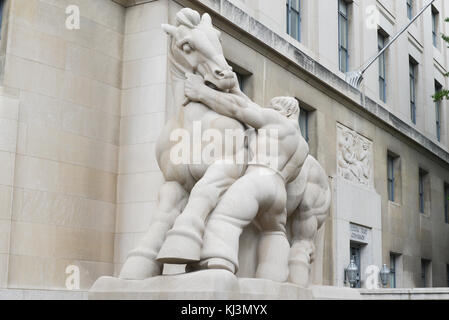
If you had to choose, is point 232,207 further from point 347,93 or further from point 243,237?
point 347,93

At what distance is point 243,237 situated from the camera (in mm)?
6453

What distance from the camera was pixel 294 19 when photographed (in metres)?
20.5

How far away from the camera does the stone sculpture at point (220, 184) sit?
584 cm

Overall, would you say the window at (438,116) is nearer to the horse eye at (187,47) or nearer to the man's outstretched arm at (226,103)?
the man's outstretched arm at (226,103)

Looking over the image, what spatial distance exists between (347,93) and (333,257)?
528 cm

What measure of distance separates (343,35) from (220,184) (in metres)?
18.2

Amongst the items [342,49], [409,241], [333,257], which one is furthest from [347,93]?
[409,241]

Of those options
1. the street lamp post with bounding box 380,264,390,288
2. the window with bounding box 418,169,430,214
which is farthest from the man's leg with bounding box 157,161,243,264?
the window with bounding box 418,169,430,214

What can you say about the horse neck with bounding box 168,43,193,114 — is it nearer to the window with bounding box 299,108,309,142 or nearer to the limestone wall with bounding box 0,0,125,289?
the limestone wall with bounding box 0,0,125,289

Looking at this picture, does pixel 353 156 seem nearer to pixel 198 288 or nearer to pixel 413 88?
pixel 413 88

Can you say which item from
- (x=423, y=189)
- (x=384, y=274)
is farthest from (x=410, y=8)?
(x=384, y=274)

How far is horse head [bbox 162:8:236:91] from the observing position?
6445 mm

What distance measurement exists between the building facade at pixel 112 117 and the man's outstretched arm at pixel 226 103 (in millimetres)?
1707

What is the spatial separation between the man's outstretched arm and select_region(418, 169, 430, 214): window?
22.9m
